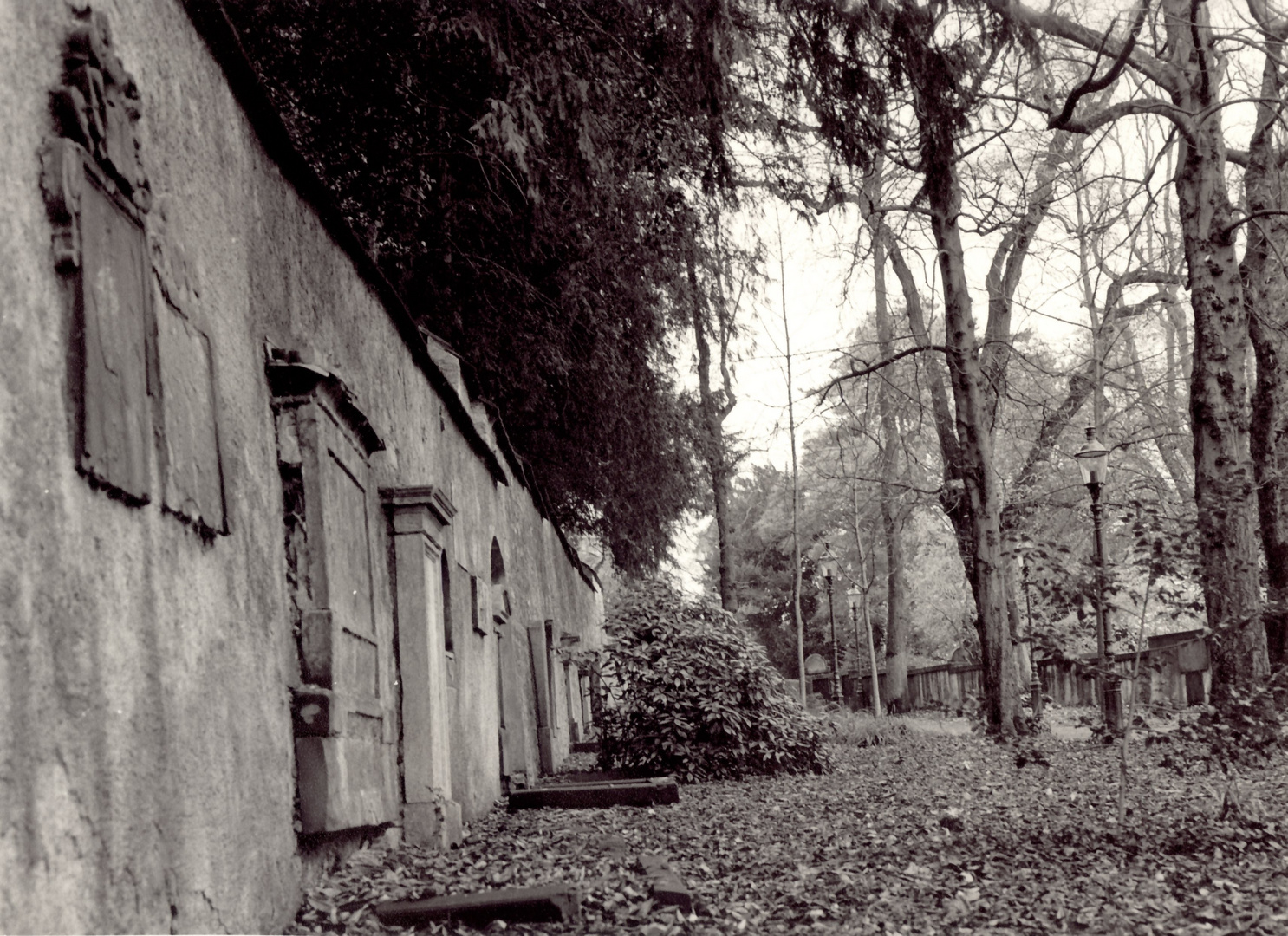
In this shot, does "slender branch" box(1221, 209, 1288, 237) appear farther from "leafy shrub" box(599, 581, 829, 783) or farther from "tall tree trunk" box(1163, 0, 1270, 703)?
"leafy shrub" box(599, 581, 829, 783)

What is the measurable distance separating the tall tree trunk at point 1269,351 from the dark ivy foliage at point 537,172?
6943 millimetres

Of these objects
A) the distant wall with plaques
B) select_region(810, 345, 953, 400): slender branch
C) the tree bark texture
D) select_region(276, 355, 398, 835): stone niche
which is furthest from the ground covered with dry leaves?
the tree bark texture

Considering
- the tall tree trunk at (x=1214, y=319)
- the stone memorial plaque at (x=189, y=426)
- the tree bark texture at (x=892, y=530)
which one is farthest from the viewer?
the tree bark texture at (x=892, y=530)

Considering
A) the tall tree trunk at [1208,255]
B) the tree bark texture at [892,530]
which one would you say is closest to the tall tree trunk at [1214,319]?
the tall tree trunk at [1208,255]

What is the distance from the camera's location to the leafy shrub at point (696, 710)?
42.4ft

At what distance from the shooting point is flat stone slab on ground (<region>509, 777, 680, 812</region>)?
1023 cm

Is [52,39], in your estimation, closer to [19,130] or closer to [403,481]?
[19,130]

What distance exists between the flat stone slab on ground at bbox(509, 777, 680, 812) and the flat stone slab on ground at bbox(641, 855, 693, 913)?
409 cm

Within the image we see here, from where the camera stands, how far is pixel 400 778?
731 cm

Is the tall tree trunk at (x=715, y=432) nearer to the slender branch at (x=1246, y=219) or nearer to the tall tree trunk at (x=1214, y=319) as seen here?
the tall tree trunk at (x=1214, y=319)

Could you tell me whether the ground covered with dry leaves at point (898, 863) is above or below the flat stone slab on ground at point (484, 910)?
below

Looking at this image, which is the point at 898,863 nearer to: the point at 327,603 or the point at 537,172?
the point at 327,603

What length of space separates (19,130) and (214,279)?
66.9 inches

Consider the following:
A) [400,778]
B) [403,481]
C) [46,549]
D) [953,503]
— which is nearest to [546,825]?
[400,778]
